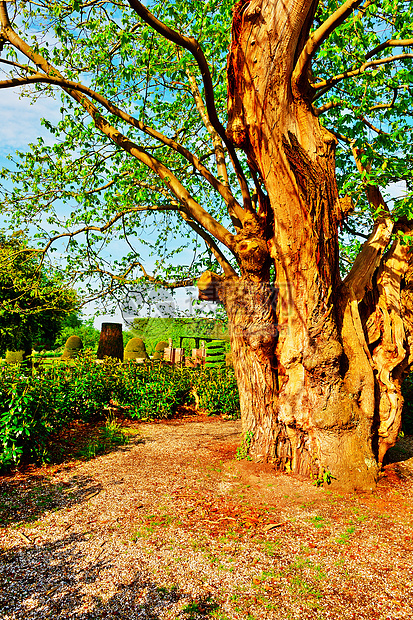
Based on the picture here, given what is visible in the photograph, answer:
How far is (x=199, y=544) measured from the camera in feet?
12.4

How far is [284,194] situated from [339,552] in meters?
4.17

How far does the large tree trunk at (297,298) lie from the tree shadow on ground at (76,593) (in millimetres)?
2815

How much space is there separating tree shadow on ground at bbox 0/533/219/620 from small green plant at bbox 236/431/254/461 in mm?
2729

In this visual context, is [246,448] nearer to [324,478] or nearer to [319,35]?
[324,478]

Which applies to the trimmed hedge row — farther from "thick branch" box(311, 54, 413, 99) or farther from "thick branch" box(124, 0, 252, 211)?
"thick branch" box(311, 54, 413, 99)

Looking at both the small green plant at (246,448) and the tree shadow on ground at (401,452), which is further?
the tree shadow on ground at (401,452)

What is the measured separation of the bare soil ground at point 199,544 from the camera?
9.78 ft

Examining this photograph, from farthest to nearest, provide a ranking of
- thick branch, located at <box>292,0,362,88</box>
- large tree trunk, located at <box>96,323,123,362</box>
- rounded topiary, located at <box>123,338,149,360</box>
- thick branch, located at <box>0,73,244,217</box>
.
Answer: rounded topiary, located at <box>123,338,149,360</box>, large tree trunk, located at <box>96,323,123,362</box>, thick branch, located at <box>0,73,244,217</box>, thick branch, located at <box>292,0,362,88</box>

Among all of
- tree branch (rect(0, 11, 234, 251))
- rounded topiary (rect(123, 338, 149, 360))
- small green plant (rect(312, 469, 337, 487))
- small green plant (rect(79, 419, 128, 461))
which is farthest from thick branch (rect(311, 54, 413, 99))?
rounded topiary (rect(123, 338, 149, 360))

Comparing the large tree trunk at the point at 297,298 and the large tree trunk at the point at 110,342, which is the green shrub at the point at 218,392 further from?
the large tree trunk at the point at 110,342

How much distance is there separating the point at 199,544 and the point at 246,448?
2210 mm

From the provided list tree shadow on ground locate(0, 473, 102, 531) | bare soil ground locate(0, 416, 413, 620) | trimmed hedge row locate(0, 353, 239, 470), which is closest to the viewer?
bare soil ground locate(0, 416, 413, 620)

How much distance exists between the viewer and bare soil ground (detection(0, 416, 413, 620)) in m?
2.98

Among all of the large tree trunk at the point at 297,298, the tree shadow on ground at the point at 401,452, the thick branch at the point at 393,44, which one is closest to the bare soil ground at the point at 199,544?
the tree shadow on ground at the point at 401,452
